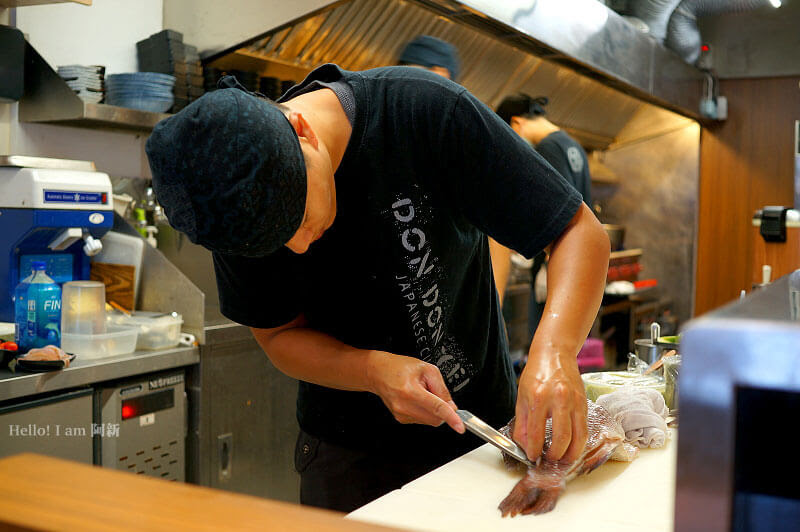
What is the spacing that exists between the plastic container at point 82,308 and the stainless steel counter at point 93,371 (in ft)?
0.37

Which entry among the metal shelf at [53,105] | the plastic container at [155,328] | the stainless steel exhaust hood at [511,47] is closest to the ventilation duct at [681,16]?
the stainless steel exhaust hood at [511,47]

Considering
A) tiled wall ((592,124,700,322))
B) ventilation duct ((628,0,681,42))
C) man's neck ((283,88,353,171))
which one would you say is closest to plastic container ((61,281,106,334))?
man's neck ((283,88,353,171))

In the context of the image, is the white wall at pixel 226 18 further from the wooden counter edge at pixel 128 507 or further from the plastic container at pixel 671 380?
the wooden counter edge at pixel 128 507

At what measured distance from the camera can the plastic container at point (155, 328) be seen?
2.84 m

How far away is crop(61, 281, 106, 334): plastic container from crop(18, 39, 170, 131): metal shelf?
81 centimetres

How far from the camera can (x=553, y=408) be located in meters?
1.13

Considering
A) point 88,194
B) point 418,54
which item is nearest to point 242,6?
point 418,54

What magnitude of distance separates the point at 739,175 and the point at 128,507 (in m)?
7.92

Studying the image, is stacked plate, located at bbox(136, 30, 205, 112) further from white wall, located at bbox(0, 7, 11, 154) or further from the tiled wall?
the tiled wall

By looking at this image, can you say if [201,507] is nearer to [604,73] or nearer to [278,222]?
[278,222]

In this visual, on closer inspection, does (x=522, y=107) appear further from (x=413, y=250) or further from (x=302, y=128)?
(x=302, y=128)

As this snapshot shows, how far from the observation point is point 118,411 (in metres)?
2.66

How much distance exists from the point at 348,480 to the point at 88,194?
1782 mm

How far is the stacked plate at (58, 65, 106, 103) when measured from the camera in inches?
127
